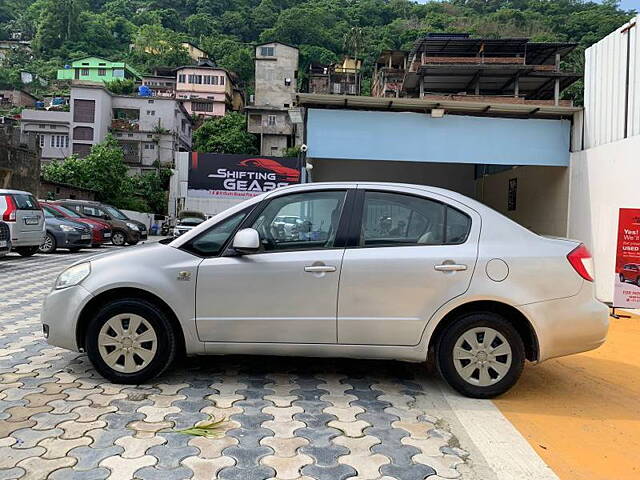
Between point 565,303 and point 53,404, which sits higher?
point 565,303

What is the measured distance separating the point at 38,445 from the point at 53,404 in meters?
0.64

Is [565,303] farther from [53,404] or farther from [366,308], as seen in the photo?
[53,404]

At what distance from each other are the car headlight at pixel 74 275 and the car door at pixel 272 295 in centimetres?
89

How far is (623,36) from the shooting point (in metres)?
9.66

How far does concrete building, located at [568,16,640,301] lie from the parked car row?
1244 cm

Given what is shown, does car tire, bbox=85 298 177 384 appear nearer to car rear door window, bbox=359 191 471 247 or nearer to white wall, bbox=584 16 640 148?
car rear door window, bbox=359 191 471 247

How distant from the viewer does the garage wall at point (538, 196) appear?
1313 cm

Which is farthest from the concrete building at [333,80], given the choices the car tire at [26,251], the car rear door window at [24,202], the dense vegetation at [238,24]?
the car rear door window at [24,202]

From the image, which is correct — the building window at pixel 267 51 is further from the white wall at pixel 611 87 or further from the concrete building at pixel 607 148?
the white wall at pixel 611 87

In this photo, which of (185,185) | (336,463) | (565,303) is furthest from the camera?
(185,185)

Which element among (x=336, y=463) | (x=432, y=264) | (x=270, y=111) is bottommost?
(x=336, y=463)

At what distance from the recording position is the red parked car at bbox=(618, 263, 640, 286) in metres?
7.34

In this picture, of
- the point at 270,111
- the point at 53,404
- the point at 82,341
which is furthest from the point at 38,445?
the point at 270,111

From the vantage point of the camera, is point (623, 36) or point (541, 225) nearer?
point (623, 36)
